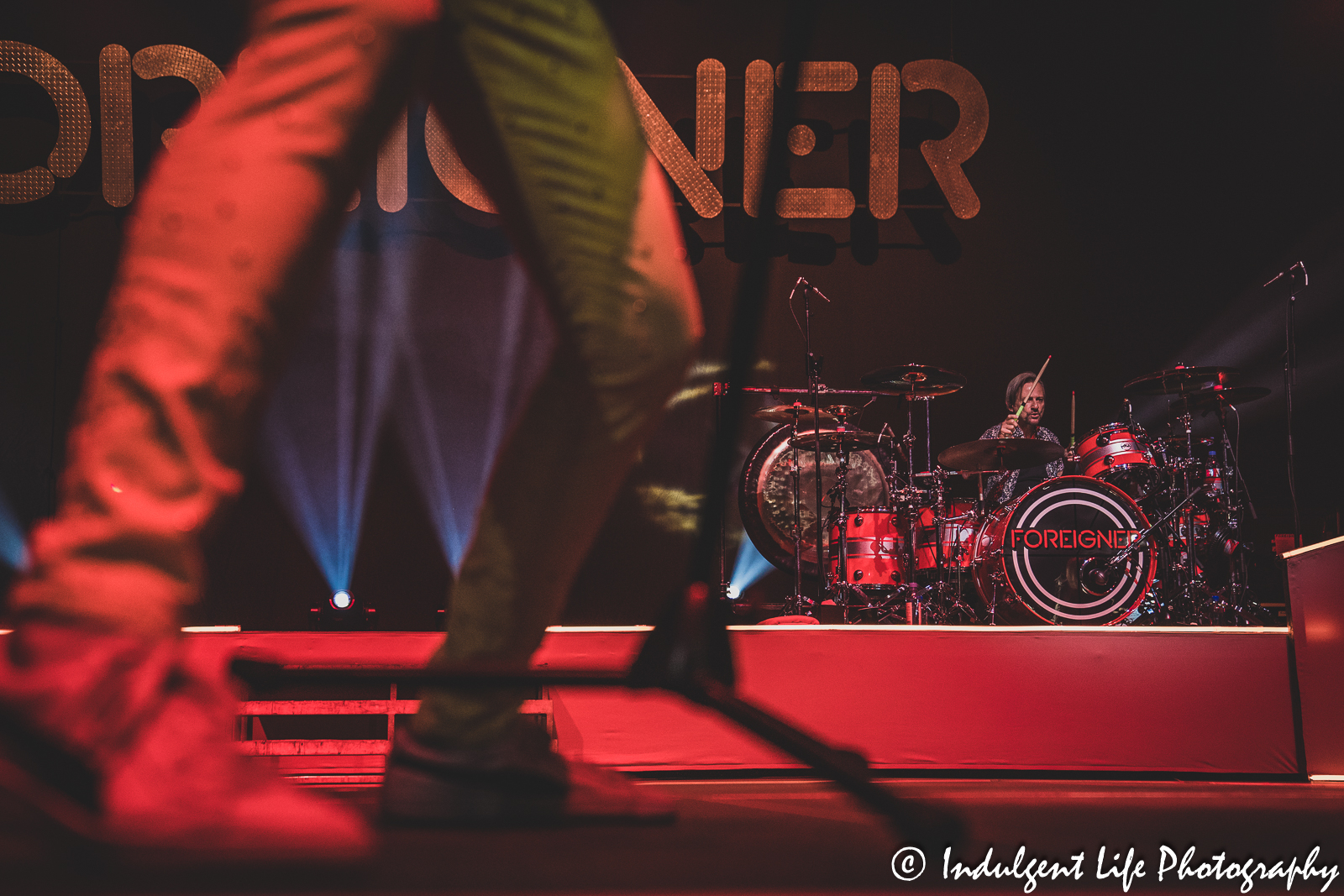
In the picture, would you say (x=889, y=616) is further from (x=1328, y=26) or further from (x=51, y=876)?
(x=51, y=876)

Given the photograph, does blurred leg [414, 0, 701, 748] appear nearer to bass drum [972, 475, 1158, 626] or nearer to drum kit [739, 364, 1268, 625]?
drum kit [739, 364, 1268, 625]

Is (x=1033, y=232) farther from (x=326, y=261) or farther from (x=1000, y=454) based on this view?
(x=326, y=261)

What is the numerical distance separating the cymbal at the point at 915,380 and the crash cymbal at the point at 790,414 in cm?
34

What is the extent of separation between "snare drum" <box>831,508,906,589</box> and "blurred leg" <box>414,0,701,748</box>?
13.8 ft

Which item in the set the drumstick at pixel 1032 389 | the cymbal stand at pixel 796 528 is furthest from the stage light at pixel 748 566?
the drumstick at pixel 1032 389

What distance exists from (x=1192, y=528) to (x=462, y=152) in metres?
4.82

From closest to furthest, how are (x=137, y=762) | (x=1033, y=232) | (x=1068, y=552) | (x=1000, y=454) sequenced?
(x=137, y=762), (x=1068, y=552), (x=1000, y=454), (x=1033, y=232)

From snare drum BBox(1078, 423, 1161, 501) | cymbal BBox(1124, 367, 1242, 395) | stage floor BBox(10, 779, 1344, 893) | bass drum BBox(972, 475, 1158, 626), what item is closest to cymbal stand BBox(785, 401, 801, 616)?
bass drum BBox(972, 475, 1158, 626)

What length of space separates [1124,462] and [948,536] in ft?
3.34

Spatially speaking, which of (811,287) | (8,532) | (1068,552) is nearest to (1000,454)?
(1068,552)

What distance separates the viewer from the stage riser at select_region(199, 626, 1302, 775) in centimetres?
174

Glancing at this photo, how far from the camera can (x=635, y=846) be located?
2.10ft

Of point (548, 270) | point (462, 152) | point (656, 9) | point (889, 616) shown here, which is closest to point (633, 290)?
point (548, 270)

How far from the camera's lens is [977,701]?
70.0 inches
